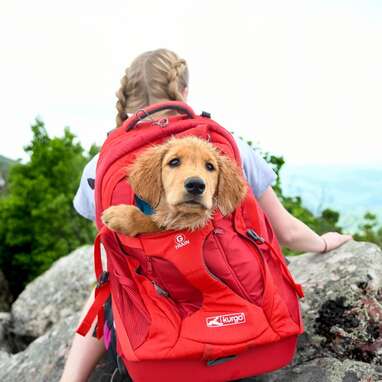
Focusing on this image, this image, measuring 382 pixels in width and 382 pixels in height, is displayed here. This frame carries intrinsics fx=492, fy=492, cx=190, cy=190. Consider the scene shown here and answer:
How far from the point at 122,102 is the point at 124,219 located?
0.99 metres

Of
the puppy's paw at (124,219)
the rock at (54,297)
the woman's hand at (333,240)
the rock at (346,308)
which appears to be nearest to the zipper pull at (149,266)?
the puppy's paw at (124,219)

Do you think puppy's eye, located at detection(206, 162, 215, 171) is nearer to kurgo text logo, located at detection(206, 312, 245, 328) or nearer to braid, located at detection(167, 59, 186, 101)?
kurgo text logo, located at detection(206, 312, 245, 328)

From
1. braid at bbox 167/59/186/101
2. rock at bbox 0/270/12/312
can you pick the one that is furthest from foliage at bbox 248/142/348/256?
rock at bbox 0/270/12/312

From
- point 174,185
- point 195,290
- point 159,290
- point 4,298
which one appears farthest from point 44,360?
point 4,298

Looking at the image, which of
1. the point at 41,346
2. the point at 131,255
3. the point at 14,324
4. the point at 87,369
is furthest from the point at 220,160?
the point at 14,324

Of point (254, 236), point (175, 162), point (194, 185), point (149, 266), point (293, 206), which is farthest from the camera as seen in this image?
point (293, 206)

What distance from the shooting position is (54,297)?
674 cm

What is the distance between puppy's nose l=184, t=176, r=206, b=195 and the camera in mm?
1978

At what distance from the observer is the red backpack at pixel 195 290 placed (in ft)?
7.36

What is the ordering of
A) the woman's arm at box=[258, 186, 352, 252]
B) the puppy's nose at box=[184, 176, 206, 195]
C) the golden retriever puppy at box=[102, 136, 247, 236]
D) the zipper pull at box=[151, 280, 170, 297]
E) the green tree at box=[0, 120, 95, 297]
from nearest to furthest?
the puppy's nose at box=[184, 176, 206, 195]
the golden retriever puppy at box=[102, 136, 247, 236]
the zipper pull at box=[151, 280, 170, 297]
the woman's arm at box=[258, 186, 352, 252]
the green tree at box=[0, 120, 95, 297]

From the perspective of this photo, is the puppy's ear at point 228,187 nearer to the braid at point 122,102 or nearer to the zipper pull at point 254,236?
the zipper pull at point 254,236

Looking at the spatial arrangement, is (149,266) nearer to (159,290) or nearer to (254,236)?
(159,290)

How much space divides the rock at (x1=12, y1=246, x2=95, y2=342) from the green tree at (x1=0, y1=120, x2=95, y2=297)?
11.8m

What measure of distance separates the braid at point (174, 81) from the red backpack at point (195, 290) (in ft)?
0.99
